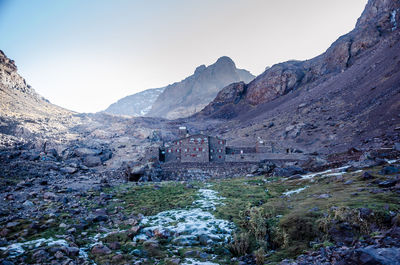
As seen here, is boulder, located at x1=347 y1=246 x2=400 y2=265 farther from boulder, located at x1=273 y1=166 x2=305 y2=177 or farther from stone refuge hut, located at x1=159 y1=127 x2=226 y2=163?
stone refuge hut, located at x1=159 y1=127 x2=226 y2=163

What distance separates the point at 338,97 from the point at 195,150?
1722 inches

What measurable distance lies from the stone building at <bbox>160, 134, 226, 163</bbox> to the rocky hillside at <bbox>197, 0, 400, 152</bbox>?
1986 centimetres

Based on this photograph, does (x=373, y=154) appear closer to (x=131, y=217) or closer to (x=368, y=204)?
(x=368, y=204)

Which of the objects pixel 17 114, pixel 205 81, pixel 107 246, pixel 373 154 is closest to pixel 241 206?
pixel 107 246

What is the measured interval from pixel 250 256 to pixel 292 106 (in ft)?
234

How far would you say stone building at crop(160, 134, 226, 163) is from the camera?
1487 inches

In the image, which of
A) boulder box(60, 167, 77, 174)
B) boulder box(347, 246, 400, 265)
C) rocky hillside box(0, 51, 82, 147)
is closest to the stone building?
boulder box(60, 167, 77, 174)

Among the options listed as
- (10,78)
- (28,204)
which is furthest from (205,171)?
(10,78)

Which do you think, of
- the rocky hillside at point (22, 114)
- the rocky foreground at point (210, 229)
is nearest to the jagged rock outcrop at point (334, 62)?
the rocky foreground at point (210, 229)

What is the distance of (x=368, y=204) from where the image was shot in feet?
29.9

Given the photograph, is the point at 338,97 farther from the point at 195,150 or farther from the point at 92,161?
the point at 92,161

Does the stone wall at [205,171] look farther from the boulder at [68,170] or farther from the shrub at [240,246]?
the shrub at [240,246]

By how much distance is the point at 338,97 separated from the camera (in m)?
57.5

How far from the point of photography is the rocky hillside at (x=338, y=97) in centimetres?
4022
